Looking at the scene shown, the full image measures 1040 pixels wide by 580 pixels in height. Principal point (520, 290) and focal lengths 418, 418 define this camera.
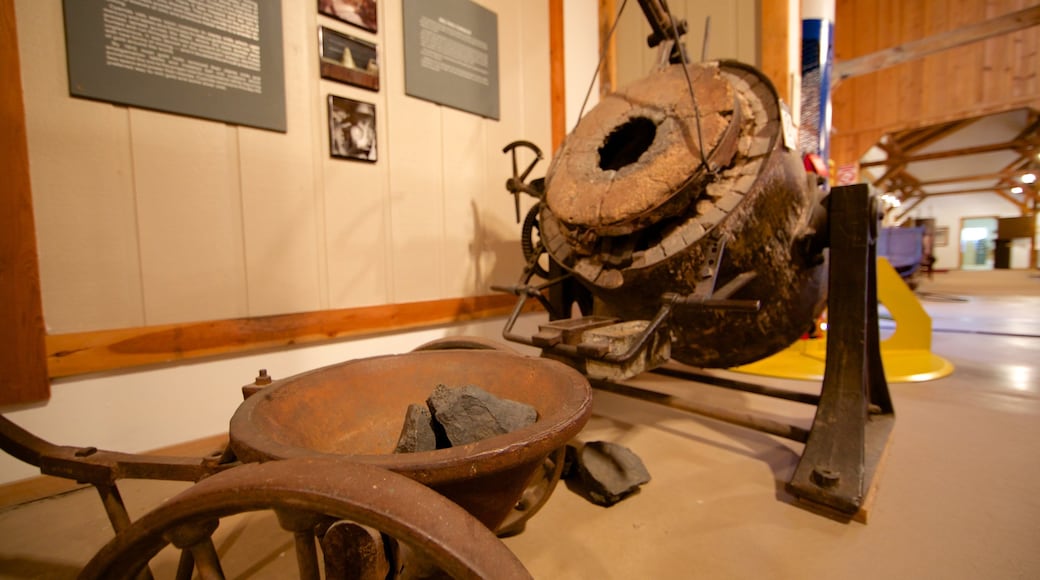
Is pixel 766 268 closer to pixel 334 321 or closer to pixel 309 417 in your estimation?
pixel 309 417

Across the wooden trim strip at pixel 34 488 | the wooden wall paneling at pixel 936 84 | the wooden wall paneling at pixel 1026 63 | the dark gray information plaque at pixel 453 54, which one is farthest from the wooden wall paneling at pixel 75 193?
the wooden wall paneling at pixel 1026 63

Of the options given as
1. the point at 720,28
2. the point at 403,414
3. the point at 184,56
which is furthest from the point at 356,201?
the point at 720,28

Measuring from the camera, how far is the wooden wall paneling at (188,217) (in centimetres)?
161

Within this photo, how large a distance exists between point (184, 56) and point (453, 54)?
4.39 ft

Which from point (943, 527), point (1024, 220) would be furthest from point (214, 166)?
point (1024, 220)

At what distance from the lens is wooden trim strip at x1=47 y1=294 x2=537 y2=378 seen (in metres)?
1.50

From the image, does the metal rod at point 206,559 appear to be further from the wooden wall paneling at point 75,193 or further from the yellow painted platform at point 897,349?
the yellow painted platform at point 897,349

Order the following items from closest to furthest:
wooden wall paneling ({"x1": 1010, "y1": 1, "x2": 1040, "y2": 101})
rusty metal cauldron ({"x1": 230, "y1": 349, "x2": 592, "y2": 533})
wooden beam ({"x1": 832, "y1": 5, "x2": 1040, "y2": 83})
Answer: rusty metal cauldron ({"x1": 230, "y1": 349, "x2": 592, "y2": 533}) → wooden beam ({"x1": 832, "y1": 5, "x2": 1040, "y2": 83}) → wooden wall paneling ({"x1": 1010, "y1": 1, "x2": 1040, "y2": 101})

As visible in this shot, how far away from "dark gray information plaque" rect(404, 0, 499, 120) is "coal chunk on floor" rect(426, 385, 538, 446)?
79.6 inches

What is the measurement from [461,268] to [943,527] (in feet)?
7.49

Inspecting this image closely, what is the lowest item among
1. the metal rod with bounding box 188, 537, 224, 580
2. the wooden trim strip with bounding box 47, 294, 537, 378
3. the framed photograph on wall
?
the metal rod with bounding box 188, 537, 224, 580

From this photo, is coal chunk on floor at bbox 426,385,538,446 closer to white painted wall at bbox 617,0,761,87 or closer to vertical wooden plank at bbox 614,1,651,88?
white painted wall at bbox 617,0,761,87

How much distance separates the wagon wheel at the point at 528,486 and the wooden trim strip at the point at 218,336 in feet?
2.63

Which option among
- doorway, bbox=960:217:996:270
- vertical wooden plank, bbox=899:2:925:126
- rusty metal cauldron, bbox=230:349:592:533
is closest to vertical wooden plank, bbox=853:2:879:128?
vertical wooden plank, bbox=899:2:925:126
